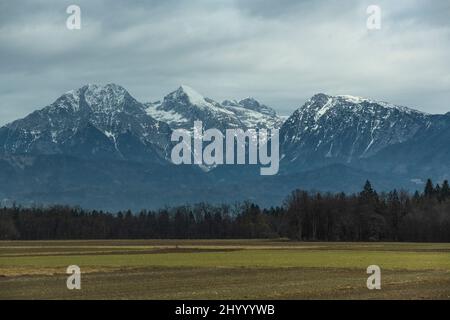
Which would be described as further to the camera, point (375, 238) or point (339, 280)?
point (375, 238)

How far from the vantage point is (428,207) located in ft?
624

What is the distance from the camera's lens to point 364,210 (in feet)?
620
